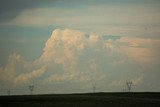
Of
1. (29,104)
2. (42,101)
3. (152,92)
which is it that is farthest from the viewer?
(152,92)

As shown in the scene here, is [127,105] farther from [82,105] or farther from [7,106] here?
[7,106]

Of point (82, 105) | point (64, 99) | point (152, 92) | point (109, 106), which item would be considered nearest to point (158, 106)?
point (109, 106)

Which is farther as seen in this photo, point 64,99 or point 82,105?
point 64,99

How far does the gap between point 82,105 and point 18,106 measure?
20.3 metres

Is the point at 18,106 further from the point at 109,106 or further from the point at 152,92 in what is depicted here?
the point at 152,92

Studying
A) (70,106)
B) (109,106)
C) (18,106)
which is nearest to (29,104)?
(18,106)

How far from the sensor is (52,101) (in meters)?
158

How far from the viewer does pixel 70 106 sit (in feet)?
445

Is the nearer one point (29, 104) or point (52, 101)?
point (29, 104)

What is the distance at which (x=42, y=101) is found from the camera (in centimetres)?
15738

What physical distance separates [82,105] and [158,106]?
23518mm

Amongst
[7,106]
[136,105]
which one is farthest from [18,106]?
[136,105]

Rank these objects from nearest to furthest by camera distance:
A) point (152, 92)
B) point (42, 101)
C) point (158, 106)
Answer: point (158, 106)
point (42, 101)
point (152, 92)

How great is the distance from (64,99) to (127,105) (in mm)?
32449
